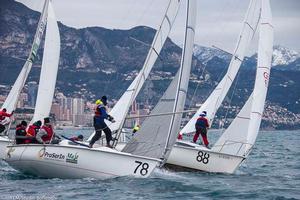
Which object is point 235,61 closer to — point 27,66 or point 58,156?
point 27,66

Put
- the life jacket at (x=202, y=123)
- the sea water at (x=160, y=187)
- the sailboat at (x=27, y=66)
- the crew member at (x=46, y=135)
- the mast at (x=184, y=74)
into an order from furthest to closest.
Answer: the sailboat at (x=27, y=66), the life jacket at (x=202, y=123), the crew member at (x=46, y=135), the mast at (x=184, y=74), the sea water at (x=160, y=187)

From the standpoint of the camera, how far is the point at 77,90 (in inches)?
4412

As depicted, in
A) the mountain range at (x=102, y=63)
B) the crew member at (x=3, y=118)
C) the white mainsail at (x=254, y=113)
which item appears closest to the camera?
the white mainsail at (x=254, y=113)

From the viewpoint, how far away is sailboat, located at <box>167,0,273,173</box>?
18.8 metres

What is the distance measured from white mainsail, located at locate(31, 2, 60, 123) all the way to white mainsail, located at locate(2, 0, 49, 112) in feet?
1.82

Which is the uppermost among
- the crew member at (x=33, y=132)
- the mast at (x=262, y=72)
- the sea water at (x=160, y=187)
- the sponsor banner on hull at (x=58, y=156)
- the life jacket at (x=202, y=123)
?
the mast at (x=262, y=72)

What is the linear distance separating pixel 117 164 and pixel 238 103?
9801 centimetres

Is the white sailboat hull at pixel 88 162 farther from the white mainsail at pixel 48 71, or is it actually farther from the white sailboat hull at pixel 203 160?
the white mainsail at pixel 48 71

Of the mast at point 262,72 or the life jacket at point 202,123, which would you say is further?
the life jacket at point 202,123

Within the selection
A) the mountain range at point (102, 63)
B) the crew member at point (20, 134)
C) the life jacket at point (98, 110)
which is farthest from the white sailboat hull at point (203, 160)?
the mountain range at point (102, 63)

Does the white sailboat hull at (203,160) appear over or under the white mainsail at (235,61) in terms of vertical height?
under

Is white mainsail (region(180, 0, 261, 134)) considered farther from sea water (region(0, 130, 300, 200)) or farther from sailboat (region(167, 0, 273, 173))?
sea water (region(0, 130, 300, 200))

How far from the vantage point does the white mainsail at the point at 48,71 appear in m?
21.1

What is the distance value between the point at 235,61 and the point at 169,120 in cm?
846
